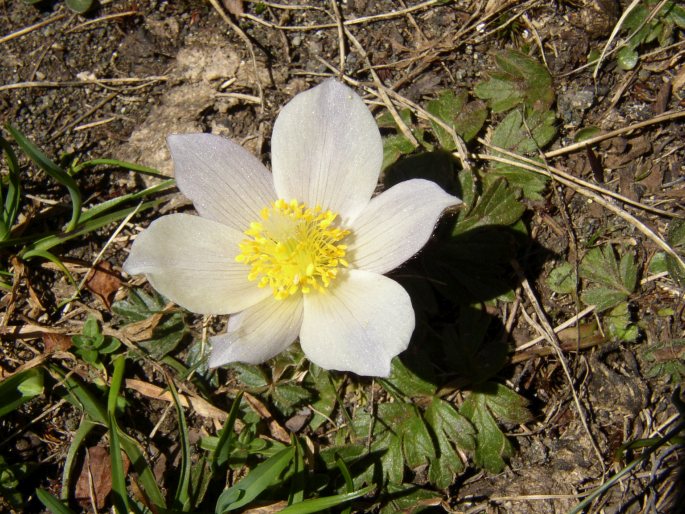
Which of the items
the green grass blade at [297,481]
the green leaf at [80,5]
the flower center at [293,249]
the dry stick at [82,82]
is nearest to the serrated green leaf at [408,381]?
the green grass blade at [297,481]

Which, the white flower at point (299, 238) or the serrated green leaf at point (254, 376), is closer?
the white flower at point (299, 238)

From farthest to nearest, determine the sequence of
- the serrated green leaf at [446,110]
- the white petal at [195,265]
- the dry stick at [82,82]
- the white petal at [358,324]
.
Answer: the dry stick at [82,82] < the serrated green leaf at [446,110] < the white petal at [195,265] < the white petal at [358,324]

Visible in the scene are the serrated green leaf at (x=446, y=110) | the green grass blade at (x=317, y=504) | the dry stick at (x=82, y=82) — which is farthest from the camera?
the dry stick at (x=82, y=82)

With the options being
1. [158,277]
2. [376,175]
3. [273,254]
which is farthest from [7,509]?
[376,175]

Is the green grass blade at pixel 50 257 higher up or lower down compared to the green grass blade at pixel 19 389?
higher up

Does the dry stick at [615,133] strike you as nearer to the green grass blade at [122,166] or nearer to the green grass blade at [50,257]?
the green grass blade at [122,166]

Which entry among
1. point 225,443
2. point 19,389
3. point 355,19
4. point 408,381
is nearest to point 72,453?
point 19,389
